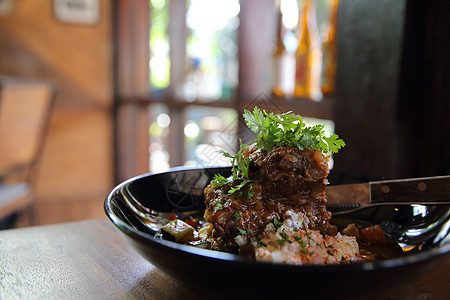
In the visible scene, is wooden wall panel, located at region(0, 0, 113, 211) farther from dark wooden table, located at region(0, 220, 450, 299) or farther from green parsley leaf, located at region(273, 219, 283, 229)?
green parsley leaf, located at region(273, 219, 283, 229)

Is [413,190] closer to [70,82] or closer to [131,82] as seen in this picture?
[131,82]

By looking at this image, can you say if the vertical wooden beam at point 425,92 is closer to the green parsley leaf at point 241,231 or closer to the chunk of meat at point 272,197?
the chunk of meat at point 272,197

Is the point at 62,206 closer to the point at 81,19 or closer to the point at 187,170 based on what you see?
the point at 81,19

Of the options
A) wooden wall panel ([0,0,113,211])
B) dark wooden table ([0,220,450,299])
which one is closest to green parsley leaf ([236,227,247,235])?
dark wooden table ([0,220,450,299])

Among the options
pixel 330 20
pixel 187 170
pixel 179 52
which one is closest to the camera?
pixel 187 170

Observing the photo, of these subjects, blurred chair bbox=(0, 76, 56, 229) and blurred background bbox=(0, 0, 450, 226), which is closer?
blurred background bbox=(0, 0, 450, 226)

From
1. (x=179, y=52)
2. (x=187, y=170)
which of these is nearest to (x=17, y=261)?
(x=187, y=170)

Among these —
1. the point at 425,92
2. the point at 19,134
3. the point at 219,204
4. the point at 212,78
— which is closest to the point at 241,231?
the point at 219,204
